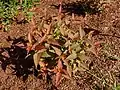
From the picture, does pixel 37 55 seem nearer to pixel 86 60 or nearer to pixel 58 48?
pixel 58 48

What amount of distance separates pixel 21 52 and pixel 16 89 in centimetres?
50

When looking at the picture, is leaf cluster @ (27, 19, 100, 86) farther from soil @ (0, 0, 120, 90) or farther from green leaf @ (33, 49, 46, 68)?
soil @ (0, 0, 120, 90)

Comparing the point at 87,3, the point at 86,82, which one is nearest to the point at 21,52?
the point at 86,82

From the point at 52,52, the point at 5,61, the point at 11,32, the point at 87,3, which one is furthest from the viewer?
the point at 87,3

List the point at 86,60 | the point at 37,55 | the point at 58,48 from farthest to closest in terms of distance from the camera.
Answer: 1. the point at 86,60
2. the point at 58,48
3. the point at 37,55

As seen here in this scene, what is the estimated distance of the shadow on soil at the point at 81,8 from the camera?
4.16m

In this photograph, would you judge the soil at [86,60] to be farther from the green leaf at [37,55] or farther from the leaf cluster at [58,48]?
the green leaf at [37,55]

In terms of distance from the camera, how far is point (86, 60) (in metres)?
3.45

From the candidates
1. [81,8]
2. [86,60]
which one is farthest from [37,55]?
[81,8]

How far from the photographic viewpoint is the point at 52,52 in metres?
3.09

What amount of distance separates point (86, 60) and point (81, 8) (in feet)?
3.35

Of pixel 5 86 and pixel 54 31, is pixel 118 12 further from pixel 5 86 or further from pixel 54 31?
pixel 5 86

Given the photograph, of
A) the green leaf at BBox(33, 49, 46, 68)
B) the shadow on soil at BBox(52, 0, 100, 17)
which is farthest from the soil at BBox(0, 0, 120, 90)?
the green leaf at BBox(33, 49, 46, 68)

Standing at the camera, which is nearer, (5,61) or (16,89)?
(16,89)
